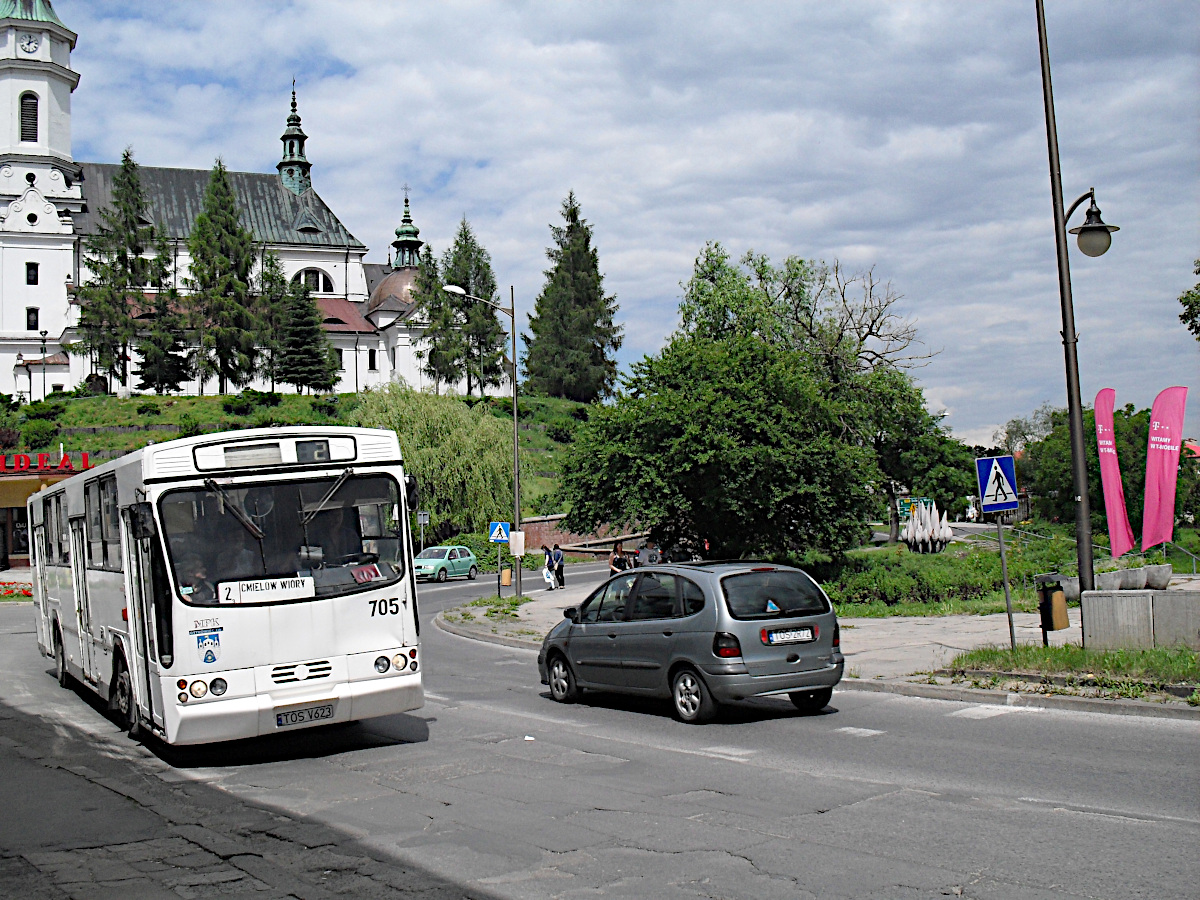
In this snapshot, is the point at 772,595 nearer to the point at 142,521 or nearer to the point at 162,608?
the point at 162,608

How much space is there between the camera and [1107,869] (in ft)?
18.8

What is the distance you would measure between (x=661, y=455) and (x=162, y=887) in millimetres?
21869

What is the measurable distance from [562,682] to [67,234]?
9118cm

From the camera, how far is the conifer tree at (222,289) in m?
82.1

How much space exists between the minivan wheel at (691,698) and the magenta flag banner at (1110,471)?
8.21m

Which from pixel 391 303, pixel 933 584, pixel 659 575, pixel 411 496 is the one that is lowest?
pixel 933 584

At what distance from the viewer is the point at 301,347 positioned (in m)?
84.9

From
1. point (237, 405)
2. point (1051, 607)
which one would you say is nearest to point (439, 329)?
point (237, 405)

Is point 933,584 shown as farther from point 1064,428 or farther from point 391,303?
point 391,303

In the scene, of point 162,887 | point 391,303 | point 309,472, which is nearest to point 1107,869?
point 162,887

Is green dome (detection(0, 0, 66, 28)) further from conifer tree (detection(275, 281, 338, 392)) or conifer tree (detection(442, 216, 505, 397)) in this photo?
conifer tree (detection(442, 216, 505, 397))

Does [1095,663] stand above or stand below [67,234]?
below

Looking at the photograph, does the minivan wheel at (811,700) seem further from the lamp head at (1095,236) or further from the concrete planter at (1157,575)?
the concrete planter at (1157,575)

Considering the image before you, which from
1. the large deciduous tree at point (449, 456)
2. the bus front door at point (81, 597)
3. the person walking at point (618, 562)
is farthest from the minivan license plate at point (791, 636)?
the large deciduous tree at point (449, 456)
